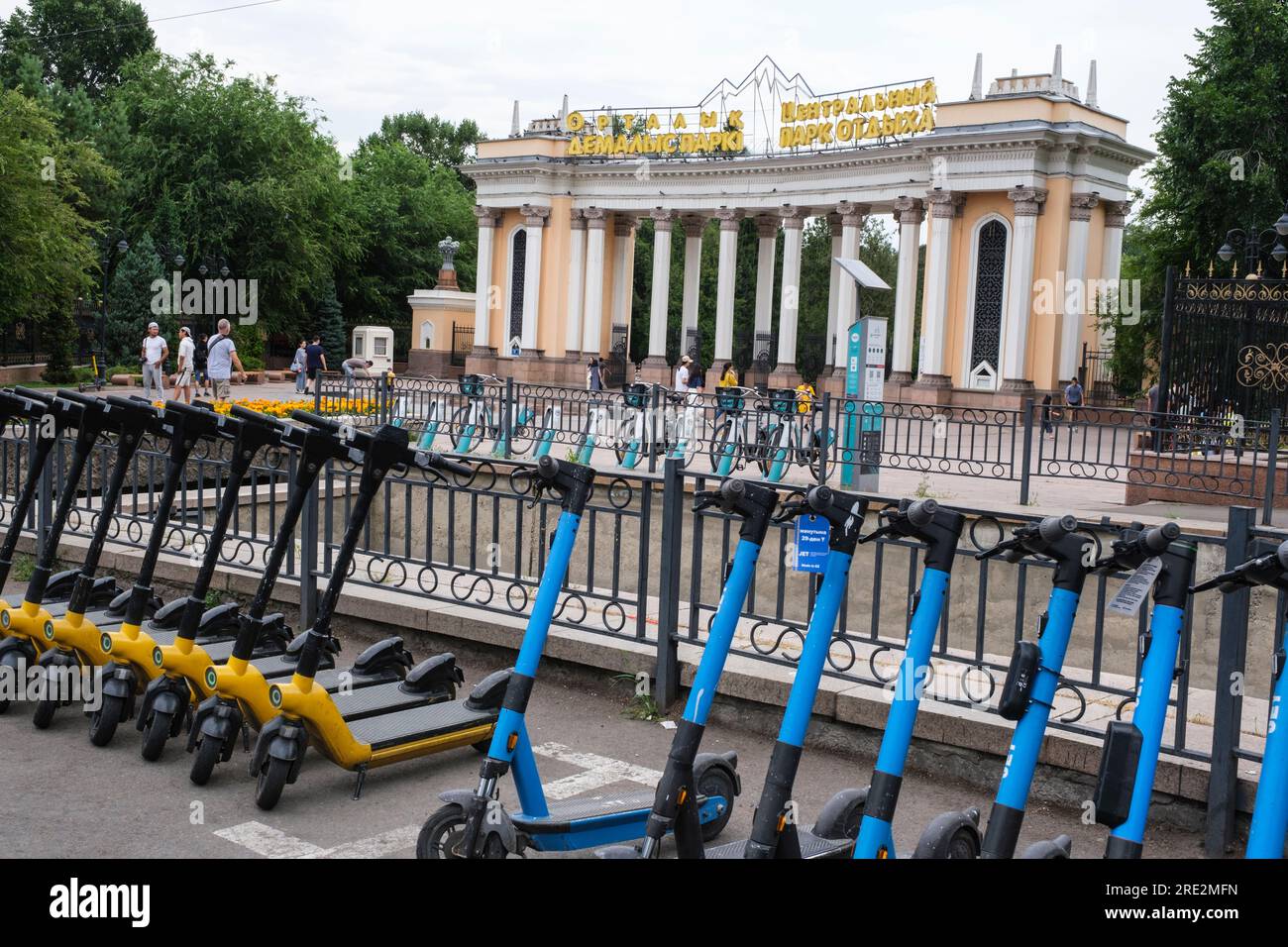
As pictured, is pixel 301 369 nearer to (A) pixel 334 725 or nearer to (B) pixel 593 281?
(B) pixel 593 281

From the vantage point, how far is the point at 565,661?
7199 mm

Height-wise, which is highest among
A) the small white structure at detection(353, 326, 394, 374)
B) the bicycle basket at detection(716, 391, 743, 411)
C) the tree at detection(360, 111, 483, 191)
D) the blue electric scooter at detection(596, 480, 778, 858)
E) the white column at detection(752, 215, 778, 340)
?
the tree at detection(360, 111, 483, 191)

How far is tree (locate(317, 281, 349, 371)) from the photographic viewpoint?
50719 mm

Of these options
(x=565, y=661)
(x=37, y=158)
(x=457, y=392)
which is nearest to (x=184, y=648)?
(x=565, y=661)

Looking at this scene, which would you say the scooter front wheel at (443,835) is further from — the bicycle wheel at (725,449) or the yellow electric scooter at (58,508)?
the bicycle wheel at (725,449)

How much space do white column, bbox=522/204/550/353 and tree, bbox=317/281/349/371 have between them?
10.8 meters

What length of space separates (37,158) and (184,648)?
94.1ft

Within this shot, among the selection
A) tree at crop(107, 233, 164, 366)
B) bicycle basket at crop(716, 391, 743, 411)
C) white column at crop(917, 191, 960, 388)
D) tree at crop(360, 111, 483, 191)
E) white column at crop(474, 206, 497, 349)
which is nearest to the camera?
bicycle basket at crop(716, 391, 743, 411)

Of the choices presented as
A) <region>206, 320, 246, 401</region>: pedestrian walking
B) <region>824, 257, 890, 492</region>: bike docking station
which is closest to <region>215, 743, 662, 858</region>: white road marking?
<region>824, 257, 890, 492</region>: bike docking station

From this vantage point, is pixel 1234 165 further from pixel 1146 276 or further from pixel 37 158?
pixel 37 158

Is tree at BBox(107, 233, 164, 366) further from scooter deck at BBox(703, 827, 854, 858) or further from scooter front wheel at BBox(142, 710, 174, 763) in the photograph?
scooter deck at BBox(703, 827, 854, 858)

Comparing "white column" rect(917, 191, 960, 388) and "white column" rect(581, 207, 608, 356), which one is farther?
"white column" rect(581, 207, 608, 356)

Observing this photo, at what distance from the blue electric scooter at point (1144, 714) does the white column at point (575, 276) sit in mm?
39841
